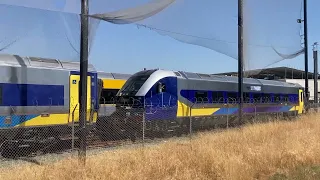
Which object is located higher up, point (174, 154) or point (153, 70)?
point (153, 70)

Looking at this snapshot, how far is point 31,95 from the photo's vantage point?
14.3 m

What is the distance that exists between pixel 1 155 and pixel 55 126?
8.20 ft

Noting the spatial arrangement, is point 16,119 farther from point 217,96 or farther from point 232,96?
point 232,96

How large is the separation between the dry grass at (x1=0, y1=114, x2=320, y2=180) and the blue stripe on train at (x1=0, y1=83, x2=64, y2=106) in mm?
5259

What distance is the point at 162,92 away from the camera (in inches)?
766

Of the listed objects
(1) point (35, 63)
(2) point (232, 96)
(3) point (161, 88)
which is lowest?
(2) point (232, 96)

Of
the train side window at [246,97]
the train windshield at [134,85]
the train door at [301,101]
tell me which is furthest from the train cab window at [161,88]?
the train door at [301,101]

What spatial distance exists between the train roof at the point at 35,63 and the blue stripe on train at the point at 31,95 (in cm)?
70

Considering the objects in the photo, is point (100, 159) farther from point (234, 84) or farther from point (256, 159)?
point (234, 84)

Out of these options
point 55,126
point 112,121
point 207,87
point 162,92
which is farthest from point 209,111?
point 55,126

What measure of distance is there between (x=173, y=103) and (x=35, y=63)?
7421 millimetres

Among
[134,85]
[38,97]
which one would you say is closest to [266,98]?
[134,85]

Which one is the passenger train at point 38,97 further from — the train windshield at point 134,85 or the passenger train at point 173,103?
the train windshield at point 134,85

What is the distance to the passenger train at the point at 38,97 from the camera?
44.0ft
